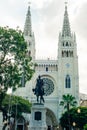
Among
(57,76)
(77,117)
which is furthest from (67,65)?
(77,117)

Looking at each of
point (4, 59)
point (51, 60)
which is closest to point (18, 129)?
point (51, 60)

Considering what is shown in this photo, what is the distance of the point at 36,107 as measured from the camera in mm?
22875

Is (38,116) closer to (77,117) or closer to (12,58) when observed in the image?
(12,58)

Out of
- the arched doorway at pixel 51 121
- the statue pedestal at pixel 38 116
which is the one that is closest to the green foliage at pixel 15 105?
the arched doorway at pixel 51 121

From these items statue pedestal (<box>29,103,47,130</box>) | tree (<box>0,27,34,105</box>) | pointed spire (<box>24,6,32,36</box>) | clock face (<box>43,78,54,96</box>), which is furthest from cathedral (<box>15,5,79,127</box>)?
statue pedestal (<box>29,103,47,130</box>)

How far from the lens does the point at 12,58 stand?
2703 centimetres

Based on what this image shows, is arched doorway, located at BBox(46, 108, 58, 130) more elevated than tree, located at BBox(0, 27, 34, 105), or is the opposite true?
tree, located at BBox(0, 27, 34, 105)

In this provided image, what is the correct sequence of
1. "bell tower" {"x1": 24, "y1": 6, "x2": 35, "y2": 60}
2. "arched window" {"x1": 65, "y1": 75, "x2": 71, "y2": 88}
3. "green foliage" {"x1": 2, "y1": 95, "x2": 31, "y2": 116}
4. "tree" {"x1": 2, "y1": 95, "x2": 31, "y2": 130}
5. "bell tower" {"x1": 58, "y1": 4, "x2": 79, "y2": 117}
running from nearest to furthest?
"tree" {"x1": 2, "y1": 95, "x2": 31, "y2": 130}, "green foliage" {"x1": 2, "y1": 95, "x2": 31, "y2": 116}, "bell tower" {"x1": 58, "y1": 4, "x2": 79, "y2": 117}, "arched window" {"x1": 65, "y1": 75, "x2": 71, "y2": 88}, "bell tower" {"x1": 24, "y1": 6, "x2": 35, "y2": 60}

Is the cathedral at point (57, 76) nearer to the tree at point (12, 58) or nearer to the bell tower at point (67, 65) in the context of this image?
the bell tower at point (67, 65)

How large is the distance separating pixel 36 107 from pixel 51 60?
130 feet

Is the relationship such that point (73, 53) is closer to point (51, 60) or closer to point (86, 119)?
point (51, 60)

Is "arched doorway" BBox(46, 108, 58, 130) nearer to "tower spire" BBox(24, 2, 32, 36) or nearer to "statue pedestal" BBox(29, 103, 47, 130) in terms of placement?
"tower spire" BBox(24, 2, 32, 36)

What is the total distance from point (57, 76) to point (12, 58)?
34.2 meters

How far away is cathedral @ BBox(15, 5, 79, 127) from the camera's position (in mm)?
58781
